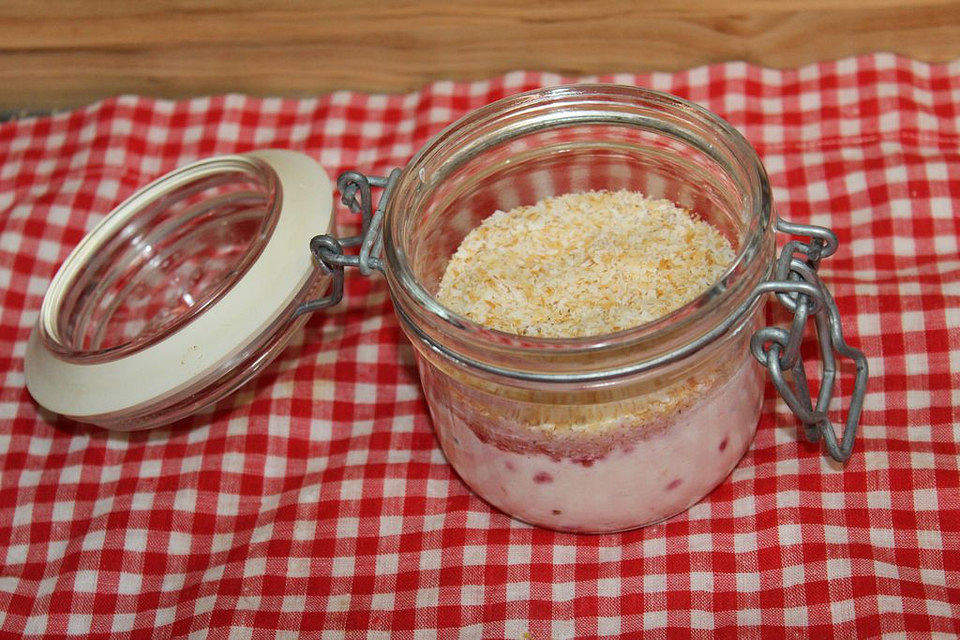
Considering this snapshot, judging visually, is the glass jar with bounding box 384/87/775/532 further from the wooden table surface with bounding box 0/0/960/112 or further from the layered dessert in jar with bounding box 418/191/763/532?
the wooden table surface with bounding box 0/0/960/112

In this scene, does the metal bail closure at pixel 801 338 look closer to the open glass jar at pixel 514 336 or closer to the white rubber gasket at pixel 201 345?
the open glass jar at pixel 514 336

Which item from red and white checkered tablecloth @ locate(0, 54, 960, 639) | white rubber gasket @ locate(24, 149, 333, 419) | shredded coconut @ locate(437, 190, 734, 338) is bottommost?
red and white checkered tablecloth @ locate(0, 54, 960, 639)

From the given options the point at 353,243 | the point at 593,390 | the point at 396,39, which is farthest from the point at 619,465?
the point at 396,39

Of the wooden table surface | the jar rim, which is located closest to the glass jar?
the jar rim

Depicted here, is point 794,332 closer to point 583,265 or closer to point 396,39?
point 583,265

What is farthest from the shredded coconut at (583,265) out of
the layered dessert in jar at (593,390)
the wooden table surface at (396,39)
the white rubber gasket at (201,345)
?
the wooden table surface at (396,39)

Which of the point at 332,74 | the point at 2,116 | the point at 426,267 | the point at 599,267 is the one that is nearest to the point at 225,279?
the point at 426,267

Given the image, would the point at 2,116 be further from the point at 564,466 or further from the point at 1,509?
the point at 564,466
